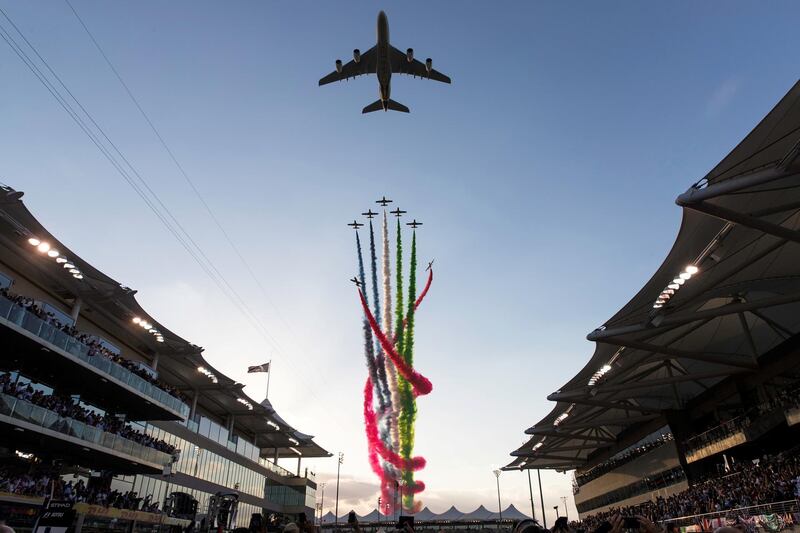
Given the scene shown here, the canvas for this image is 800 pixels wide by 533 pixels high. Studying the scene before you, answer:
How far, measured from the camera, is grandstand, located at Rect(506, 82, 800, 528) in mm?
22188

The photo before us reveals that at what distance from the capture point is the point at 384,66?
130ft

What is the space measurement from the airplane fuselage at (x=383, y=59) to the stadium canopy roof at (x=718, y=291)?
23.8 metres

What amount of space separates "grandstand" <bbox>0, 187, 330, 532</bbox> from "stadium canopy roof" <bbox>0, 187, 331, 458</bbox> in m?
0.09

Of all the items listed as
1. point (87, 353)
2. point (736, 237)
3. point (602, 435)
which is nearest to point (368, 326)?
point (602, 435)

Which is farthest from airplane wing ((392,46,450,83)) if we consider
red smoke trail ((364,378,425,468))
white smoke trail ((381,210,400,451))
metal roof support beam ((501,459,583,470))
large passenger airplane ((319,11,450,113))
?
metal roof support beam ((501,459,583,470))

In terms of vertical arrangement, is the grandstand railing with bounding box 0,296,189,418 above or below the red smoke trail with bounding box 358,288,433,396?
below

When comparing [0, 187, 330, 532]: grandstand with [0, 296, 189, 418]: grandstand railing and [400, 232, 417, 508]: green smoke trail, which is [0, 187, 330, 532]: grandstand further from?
[400, 232, 417, 508]: green smoke trail

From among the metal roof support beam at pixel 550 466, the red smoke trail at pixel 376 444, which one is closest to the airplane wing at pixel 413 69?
the red smoke trail at pixel 376 444

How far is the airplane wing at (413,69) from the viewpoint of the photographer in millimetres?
42531

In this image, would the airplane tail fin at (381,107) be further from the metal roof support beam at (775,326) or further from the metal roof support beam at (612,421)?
the metal roof support beam at (612,421)

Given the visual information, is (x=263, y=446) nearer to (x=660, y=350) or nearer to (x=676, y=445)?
(x=676, y=445)

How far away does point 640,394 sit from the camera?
52.3 metres

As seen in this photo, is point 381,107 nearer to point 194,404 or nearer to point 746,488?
point 194,404

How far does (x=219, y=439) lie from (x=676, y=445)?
4664cm
